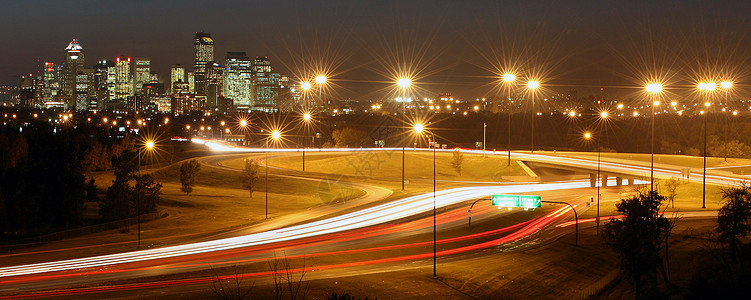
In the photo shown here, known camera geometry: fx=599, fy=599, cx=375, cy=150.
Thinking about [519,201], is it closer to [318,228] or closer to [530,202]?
[530,202]

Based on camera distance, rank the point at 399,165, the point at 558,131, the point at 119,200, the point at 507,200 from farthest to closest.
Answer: the point at 558,131
the point at 399,165
the point at 119,200
the point at 507,200

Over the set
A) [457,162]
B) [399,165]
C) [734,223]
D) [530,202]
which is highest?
[457,162]

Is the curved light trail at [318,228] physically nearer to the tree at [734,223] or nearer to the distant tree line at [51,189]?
the distant tree line at [51,189]

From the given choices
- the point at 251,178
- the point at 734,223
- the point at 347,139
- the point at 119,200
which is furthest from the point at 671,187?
the point at 347,139

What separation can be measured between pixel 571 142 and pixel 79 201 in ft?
353

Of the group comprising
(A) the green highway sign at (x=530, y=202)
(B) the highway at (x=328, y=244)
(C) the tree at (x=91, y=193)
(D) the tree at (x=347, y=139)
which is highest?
(D) the tree at (x=347, y=139)

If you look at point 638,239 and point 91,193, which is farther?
point 91,193

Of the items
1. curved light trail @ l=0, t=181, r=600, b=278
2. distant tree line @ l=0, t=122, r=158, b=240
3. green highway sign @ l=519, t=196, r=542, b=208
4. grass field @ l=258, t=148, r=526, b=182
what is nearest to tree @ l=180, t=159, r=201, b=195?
distant tree line @ l=0, t=122, r=158, b=240

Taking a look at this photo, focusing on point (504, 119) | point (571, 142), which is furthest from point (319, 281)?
point (504, 119)

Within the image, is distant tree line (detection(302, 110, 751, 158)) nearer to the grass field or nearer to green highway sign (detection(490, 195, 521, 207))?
the grass field

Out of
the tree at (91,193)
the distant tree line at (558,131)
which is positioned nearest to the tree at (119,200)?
the tree at (91,193)

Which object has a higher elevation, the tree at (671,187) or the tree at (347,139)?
the tree at (347,139)

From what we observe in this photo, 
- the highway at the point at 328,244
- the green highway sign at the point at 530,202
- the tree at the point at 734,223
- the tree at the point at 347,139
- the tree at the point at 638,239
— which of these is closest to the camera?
the highway at the point at 328,244

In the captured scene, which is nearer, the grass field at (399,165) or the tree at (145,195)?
the tree at (145,195)
